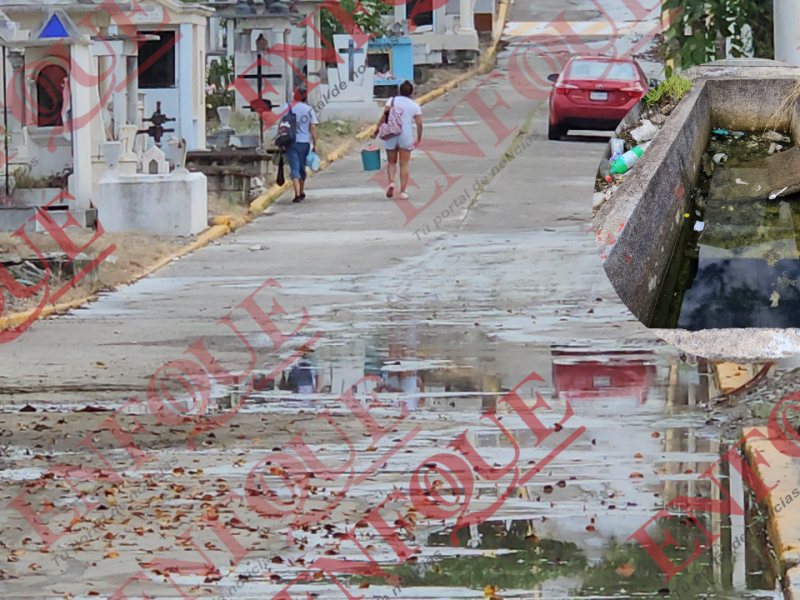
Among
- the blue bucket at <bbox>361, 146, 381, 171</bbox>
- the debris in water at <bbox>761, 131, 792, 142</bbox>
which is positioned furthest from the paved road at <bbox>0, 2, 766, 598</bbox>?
the debris in water at <bbox>761, 131, 792, 142</bbox>

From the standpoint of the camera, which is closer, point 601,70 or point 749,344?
point 749,344

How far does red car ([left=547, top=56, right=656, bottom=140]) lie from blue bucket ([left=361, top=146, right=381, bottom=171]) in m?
2.74

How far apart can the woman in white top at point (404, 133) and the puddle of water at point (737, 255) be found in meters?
13.8

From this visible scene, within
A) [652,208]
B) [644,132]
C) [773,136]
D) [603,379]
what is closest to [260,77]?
[603,379]

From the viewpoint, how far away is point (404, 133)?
18.7m

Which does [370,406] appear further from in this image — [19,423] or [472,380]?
[19,423]

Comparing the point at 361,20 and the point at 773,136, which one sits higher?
the point at 361,20

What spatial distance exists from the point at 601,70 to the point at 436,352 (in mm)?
9984

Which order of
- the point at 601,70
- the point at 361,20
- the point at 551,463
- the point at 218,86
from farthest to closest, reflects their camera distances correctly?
1. the point at 361,20
2. the point at 218,86
3. the point at 601,70
4. the point at 551,463

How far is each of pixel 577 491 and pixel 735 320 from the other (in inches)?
135

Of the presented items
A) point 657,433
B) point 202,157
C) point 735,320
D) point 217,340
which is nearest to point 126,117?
point 202,157

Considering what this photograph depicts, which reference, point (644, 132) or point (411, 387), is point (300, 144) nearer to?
point (411, 387)

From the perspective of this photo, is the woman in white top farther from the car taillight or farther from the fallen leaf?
the fallen leaf

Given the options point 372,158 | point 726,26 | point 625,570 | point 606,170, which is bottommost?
point 625,570
